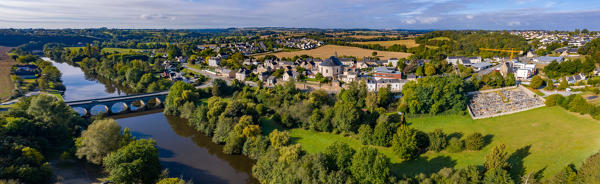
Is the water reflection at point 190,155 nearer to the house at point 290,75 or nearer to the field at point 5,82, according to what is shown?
the field at point 5,82

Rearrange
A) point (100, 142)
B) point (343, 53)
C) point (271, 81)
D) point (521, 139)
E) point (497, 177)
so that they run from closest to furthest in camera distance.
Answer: point (497, 177) < point (100, 142) < point (521, 139) < point (271, 81) < point (343, 53)

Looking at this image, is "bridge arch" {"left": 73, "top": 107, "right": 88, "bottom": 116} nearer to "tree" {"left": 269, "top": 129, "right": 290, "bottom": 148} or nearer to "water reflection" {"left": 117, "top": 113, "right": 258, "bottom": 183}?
"water reflection" {"left": 117, "top": 113, "right": 258, "bottom": 183}

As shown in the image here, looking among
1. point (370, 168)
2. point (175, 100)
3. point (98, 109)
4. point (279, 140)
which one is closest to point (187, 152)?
point (279, 140)

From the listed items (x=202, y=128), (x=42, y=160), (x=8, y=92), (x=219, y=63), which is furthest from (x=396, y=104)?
(x=8, y=92)

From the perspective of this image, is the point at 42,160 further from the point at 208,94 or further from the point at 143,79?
the point at 143,79

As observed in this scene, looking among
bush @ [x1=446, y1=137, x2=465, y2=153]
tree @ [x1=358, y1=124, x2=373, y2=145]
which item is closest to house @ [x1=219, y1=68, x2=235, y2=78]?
tree @ [x1=358, y1=124, x2=373, y2=145]

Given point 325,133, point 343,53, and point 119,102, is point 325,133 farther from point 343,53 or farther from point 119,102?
point 343,53
